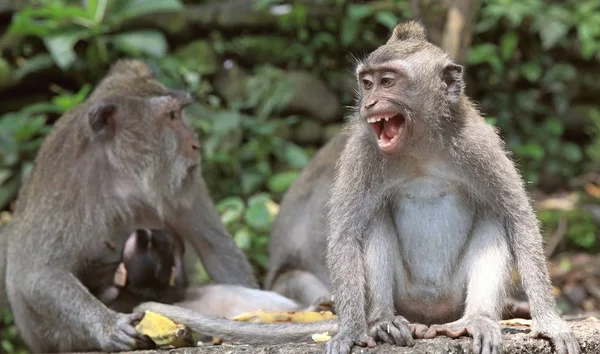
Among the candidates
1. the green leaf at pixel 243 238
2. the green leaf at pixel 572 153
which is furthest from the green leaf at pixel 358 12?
the green leaf at pixel 243 238

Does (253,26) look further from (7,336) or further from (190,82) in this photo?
(7,336)

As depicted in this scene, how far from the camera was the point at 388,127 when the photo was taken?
161 inches

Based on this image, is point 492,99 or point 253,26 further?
point 492,99

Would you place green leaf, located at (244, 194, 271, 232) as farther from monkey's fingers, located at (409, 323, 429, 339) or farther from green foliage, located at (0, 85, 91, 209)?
monkey's fingers, located at (409, 323, 429, 339)

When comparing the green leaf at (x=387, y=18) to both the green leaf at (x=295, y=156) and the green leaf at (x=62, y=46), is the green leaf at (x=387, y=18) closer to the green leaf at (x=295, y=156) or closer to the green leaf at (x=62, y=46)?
the green leaf at (x=295, y=156)

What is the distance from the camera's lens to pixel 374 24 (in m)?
11.4

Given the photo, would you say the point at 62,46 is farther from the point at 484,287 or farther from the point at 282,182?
the point at 484,287

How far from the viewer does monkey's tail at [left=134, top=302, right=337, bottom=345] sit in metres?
4.31

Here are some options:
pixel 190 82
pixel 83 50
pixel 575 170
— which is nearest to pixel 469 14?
pixel 190 82

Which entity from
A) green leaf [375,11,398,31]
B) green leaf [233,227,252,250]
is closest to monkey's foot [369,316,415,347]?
green leaf [233,227,252,250]

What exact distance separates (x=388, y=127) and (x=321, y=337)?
1.06m

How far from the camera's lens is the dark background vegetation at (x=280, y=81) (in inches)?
360

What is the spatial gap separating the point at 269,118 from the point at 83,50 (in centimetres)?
236

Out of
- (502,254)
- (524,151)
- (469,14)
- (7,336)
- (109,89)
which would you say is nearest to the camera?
(502,254)
